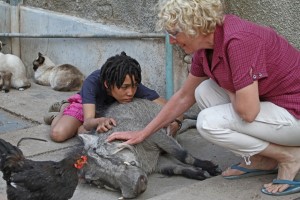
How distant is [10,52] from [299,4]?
160 inches

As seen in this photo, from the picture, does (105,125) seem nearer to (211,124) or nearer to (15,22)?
(211,124)

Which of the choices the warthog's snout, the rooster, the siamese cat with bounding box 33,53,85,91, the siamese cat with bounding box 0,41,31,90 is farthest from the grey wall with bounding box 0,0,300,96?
the rooster

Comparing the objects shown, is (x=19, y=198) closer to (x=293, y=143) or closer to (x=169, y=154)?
(x=169, y=154)

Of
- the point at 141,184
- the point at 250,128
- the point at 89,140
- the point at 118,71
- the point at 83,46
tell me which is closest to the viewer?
the point at 250,128

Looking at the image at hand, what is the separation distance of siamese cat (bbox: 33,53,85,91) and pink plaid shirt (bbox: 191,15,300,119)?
9.56 ft

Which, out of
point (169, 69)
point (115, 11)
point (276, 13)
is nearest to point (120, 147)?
point (169, 69)

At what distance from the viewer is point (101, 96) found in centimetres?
480

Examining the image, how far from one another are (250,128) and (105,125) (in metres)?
1.12

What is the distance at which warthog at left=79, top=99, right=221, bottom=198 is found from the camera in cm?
385

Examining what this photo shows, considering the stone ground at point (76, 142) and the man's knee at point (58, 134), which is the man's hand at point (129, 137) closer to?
the stone ground at point (76, 142)

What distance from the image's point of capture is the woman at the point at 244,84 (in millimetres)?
3352

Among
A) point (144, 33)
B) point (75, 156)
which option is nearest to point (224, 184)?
point (75, 156)

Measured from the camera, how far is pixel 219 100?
12.6ft

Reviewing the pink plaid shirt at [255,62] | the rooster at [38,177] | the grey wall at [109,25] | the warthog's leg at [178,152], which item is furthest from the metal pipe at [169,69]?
the rooster at [38,177]
